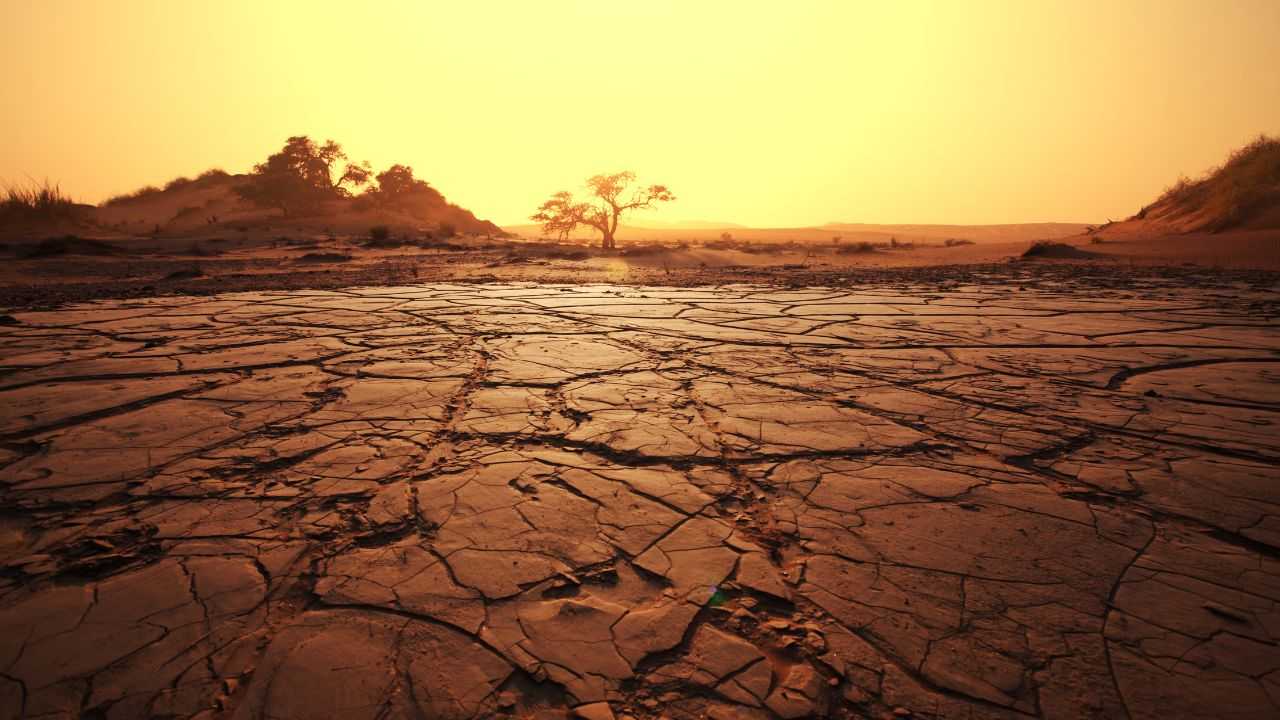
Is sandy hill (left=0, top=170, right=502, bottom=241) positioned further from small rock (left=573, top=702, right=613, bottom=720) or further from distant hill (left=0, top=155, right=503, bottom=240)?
small rock (left=573, top=702, right=613, bottom=720)

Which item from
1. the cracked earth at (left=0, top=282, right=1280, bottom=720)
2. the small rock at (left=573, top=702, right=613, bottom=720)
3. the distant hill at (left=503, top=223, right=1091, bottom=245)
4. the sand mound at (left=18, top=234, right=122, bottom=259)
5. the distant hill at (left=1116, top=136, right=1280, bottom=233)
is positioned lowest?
the small rock at (left=573, top=702, right=613, bottom=720)

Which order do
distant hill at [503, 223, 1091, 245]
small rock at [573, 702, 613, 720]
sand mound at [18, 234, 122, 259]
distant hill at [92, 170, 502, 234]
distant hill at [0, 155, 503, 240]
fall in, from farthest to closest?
1. distant hill at [503, 223, 1091, 245]
2. distant hill at [92, 170, 502, 234]
3. distant hill at [0, 155, 503, 240]
4. sand mound at [18, 234, 122, 259]
5. small rock at [573, 702, 613, 720]

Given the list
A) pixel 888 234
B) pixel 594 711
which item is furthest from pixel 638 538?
pixel 888 234

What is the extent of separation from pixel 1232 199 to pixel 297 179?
29.9 meters

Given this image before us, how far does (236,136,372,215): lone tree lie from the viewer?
861 inches

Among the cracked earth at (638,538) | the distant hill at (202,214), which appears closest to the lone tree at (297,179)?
the distant hill at (202,214)

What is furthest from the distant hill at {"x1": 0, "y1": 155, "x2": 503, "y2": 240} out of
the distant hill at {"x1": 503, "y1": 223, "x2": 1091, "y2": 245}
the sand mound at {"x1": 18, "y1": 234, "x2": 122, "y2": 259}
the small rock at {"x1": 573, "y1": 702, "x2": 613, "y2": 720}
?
the small rock at {"x1": 573, "y1": 702, "x2": 613, "y2": 720}

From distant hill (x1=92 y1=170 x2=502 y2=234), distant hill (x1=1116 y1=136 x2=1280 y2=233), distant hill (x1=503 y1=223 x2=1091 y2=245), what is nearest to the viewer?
distant hill (x1=1116 y1=136 x2=1280 y2=233)

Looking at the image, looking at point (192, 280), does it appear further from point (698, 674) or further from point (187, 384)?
point (698, 674)

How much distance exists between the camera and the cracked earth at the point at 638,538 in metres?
1.02

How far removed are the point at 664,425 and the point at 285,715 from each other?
1.51m

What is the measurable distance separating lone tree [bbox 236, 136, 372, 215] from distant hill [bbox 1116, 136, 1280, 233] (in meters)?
29.1

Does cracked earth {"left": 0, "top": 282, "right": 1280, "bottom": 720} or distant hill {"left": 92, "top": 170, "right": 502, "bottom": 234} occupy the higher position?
distant hill {"left": 92, "top": 170, "right": 502, "bottom": 234}

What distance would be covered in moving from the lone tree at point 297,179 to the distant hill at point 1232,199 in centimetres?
2905
